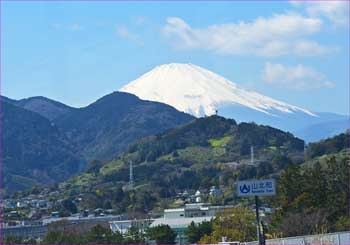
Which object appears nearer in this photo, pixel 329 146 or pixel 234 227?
pixel 234 227

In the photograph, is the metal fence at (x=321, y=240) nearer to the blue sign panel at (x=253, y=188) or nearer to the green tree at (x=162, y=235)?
the blue sign panel at (x=253, y=188)

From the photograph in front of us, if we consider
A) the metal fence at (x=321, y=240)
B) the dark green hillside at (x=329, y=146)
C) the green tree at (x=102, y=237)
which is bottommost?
the metal fence at (x=321, y=240)

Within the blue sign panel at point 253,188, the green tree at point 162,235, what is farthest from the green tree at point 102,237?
the blue sign panel at point 253,188

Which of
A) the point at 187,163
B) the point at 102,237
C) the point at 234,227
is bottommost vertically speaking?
the point at 102,237

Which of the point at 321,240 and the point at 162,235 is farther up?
the point at 162,235

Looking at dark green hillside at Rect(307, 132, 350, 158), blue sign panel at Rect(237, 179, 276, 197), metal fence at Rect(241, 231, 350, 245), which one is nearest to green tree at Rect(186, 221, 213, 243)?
metal fence at Rect(241, 231, 350, 245)

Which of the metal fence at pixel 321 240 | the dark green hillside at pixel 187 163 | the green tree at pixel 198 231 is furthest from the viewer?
the dark green hillside at pixel 187 163

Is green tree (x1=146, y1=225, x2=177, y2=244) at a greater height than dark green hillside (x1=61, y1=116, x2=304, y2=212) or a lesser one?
lesser

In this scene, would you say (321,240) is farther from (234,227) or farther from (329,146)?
(329,146)

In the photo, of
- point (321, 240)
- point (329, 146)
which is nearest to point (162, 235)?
point (321, 240)

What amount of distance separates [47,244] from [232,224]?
32.4 feet

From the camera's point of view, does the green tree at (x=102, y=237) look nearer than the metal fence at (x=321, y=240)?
No

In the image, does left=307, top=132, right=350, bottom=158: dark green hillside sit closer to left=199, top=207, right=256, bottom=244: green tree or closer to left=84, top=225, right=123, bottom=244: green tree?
left=199, top=207, right=256, bottom=244: green tree

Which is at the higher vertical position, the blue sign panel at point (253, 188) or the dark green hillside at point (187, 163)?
the dark green hillside at point (187, 163)
